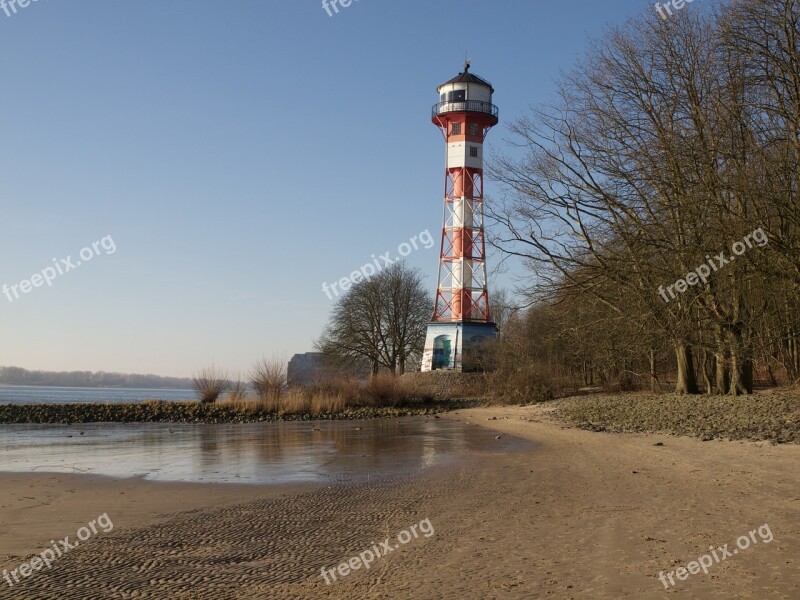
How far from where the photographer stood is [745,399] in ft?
59.4

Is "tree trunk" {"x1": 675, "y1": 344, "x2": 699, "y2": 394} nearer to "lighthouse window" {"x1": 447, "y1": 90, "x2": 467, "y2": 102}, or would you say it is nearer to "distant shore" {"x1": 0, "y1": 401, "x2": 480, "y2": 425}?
"distant shore" {"x1": 0, "y1": 401, "x2": 480, "y2": 425}

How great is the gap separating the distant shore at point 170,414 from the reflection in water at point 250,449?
435 centimetres

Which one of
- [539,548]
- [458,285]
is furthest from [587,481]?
[458,285]

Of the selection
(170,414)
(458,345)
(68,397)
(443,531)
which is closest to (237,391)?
(170,414)

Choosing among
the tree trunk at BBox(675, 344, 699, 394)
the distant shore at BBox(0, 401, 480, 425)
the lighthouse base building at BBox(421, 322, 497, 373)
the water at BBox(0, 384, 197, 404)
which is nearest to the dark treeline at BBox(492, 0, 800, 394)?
the tree trunk at BBox(675, 344, 699, 394)

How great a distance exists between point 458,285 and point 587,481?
3459 cm

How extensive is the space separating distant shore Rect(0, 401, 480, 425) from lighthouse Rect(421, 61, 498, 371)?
1016cm

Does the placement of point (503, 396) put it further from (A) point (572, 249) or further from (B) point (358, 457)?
(B) point (358, 457)

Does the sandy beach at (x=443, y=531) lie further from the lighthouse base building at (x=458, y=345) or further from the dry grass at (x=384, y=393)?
the lighthouse base building at (x=458, y=345)

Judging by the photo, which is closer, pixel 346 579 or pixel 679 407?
pixel 346 579

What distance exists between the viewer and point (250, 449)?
56.5 ft

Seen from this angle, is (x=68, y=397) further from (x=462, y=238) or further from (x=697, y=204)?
(x=697, y=204)

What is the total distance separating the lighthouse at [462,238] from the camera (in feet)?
145

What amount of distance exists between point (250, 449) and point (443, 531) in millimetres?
10698
